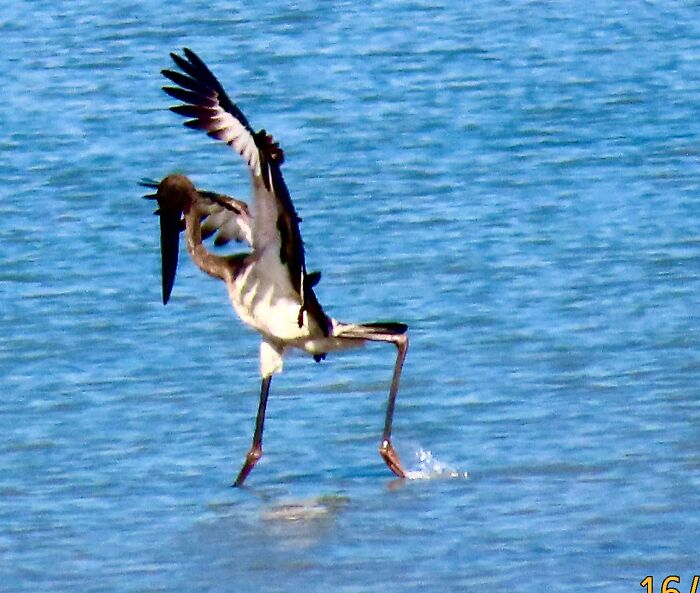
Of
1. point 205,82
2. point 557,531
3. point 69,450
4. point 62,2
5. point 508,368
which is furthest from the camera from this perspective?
point 62,2

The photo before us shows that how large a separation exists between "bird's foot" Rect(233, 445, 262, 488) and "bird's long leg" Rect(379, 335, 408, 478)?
0.50m

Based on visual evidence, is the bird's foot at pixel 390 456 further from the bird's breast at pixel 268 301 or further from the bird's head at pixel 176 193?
the bird's head at pixel 176 193

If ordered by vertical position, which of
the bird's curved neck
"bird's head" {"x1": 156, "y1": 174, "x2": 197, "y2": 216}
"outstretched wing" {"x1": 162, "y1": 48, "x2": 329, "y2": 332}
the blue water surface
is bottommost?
the blue water surface

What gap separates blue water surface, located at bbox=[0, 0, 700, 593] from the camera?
7.50 m

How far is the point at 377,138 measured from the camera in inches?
572

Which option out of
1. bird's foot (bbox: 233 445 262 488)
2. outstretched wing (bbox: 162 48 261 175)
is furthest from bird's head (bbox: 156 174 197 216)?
bird's foot (bbox: 233 445 262 488)

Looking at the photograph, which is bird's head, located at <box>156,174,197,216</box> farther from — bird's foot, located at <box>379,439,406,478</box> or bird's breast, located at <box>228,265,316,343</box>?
bird's foot, located at <box>379,439,406,478</box>

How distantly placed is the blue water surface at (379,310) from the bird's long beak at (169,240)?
56 centimetres

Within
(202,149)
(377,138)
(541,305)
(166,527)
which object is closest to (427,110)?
(377,138)

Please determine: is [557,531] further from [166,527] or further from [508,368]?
[508,368]

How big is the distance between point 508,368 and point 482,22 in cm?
864

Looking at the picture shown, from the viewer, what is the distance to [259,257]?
8.66m

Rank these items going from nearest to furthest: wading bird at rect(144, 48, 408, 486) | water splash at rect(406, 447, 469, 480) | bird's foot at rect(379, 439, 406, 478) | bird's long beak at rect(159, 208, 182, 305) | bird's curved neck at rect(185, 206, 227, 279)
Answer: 1. wading bird at rect(144, 48, 408, 486)
2. water splash at rect(406, 447, 469, 480)
3. bird's foot at rect(379, 439, 406, 478)
4. bird's curved neck at rect(185, 206, 227, 279)
5. bird's long beak at rect(159, 208, 182, 305)

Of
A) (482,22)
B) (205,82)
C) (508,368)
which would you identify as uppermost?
(205,82)
